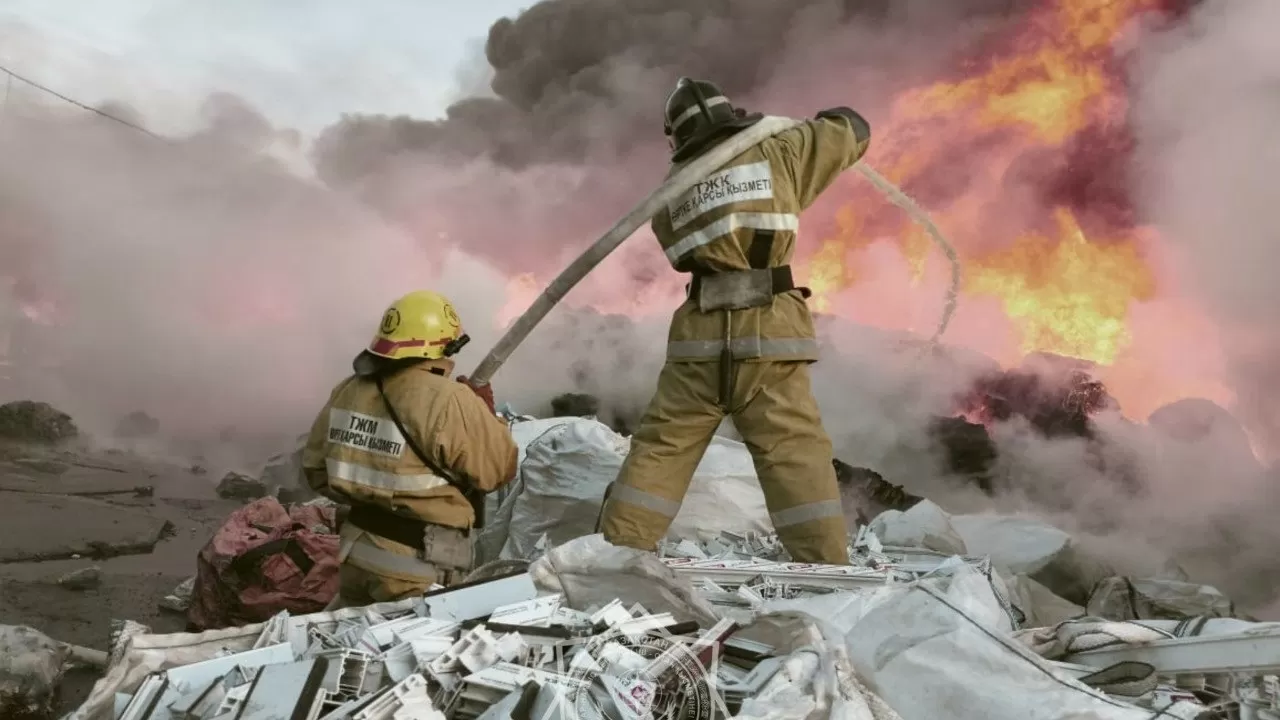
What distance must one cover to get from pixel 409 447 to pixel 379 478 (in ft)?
0.50

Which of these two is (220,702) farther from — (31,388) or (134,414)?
(31,388)

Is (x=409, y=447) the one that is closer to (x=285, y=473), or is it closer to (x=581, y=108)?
(x=285, y=473)

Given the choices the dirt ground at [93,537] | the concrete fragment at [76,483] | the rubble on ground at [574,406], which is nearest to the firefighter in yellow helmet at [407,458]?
the dirt ground at [93,537]

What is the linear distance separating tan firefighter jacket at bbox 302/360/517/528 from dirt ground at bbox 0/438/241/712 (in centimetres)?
140

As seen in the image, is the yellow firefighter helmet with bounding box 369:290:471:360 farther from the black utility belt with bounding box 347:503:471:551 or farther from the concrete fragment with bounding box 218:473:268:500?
the concrete fragment with bounding box 218:473:268:500

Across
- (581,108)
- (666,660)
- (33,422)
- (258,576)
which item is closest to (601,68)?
(581,108)

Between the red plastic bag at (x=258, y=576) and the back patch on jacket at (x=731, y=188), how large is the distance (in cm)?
214

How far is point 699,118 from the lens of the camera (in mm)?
3070

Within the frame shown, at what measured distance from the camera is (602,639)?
1.79 metres

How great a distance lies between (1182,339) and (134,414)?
981 cm

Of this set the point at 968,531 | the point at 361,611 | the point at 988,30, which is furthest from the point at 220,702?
the point at 988,30

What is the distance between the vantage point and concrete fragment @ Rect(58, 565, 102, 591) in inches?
170

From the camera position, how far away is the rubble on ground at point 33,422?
8.04 meters

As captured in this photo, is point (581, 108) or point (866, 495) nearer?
point (866, 495)
